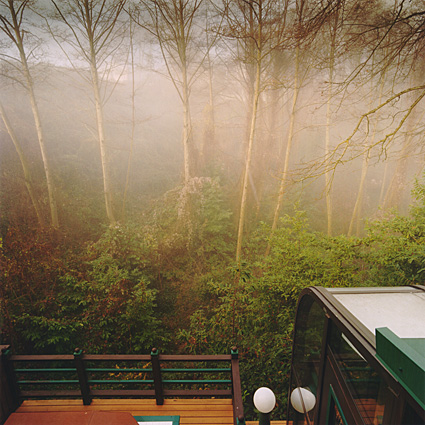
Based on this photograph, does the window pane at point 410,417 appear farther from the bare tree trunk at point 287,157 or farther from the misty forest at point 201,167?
the bare tree trunk at point 287,157

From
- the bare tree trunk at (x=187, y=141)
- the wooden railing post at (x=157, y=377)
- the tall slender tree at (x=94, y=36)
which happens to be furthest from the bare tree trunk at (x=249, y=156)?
the tall slender tree at (x=94, y=36)

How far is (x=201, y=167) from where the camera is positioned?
430cm

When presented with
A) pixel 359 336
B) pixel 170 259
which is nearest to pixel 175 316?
pixel 170 259

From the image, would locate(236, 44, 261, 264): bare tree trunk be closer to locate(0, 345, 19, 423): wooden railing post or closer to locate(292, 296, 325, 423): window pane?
locate(292, 296, 325, 423): window pane

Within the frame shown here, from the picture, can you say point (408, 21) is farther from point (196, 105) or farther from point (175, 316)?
point (175, 316)

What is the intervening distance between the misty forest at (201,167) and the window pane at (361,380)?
1894mm

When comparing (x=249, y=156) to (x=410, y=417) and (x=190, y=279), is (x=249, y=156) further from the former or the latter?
(x=410, y=417)

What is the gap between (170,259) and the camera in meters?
4.30

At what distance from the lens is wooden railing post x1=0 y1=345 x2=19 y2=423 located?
2406mm

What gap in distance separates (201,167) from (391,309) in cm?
341

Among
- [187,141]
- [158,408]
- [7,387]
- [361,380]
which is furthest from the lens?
[187,141]

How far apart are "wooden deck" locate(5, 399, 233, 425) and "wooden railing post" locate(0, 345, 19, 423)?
0.11m

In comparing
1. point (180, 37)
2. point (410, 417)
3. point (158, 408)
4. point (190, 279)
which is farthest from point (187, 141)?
point (410, 417)

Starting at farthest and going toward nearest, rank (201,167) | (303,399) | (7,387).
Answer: (201,167) → (7,387) → (303,399)
